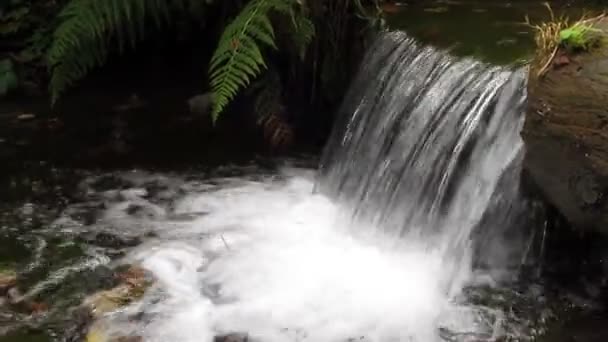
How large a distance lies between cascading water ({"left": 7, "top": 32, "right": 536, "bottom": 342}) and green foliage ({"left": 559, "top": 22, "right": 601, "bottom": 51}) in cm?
47

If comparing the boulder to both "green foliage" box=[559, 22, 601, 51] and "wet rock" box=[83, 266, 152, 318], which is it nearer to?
"green foliage" box=[559, 22, 601, 51]

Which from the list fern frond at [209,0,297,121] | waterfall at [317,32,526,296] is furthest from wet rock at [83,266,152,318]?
waterfall at [317,32,526,296]

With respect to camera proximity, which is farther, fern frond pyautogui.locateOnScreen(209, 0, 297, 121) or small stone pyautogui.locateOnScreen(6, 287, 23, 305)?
fern frond pyautogui.locateOnScreen(209, 0, 297, 121)

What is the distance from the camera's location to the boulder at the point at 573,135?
2732mm

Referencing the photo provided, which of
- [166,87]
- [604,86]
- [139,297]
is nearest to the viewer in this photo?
[604,86]

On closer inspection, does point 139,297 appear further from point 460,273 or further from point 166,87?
point 166,87

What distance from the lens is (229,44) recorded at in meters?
4.27

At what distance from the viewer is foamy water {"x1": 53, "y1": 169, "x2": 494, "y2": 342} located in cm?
313

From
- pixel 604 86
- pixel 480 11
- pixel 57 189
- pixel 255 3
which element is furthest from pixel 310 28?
pixel 604 86

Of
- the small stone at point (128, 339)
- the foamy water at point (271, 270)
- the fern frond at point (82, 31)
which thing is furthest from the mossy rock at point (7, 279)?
the fern frond at point (82, 31)

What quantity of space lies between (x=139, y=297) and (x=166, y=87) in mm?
2833

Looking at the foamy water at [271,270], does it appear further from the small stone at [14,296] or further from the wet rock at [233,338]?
the small stone at [14,296]

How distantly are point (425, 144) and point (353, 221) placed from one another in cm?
56

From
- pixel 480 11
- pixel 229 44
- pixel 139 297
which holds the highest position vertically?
pixel 480 11
